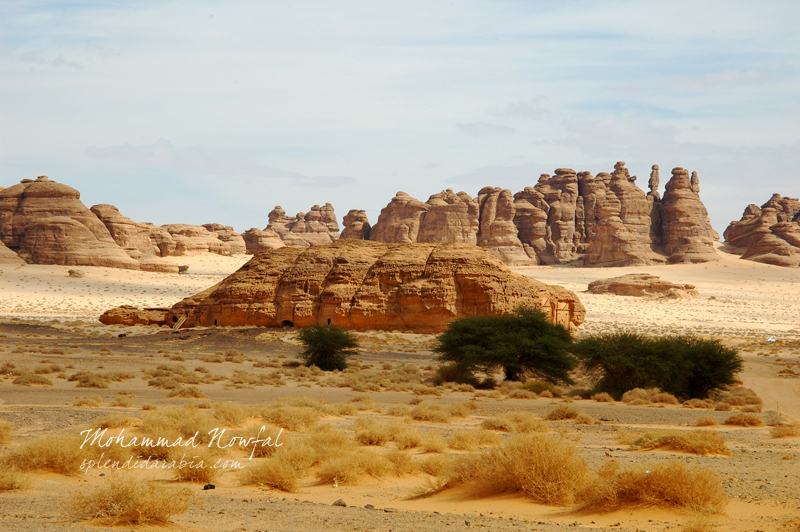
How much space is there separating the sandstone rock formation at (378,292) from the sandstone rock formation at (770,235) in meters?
87.8

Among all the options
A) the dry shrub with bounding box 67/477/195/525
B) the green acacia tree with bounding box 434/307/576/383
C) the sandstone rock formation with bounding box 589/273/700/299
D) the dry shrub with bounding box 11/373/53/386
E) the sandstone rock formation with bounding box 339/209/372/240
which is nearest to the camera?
the dry shrub with bounding box 67/477/195/525

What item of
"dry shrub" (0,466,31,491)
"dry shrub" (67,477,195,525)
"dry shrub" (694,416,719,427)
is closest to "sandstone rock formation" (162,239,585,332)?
"dry shrub" (694,416,719,427)

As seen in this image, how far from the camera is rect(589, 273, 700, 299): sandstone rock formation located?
3127 inches

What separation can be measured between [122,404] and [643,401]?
14.5m

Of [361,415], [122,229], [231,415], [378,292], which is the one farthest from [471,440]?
[122,229]

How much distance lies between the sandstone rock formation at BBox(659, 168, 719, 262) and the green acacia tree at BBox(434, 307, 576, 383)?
327ft

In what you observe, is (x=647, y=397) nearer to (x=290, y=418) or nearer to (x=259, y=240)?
(x=290, y=418)

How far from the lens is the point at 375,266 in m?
41.7

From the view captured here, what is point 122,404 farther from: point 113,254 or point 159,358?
point 113,254

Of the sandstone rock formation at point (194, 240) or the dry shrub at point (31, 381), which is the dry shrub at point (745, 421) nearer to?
the dry shrub at point (31, 381)

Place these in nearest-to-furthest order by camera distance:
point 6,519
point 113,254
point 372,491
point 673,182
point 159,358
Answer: point 6,519, point 372,491, point 159,358, point 113,254, point 673,182

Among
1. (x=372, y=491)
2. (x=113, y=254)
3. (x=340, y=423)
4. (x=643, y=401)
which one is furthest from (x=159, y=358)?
(x=113, y=254)

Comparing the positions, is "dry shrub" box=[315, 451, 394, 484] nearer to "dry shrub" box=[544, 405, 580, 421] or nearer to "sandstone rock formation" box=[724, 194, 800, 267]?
"dry shrub" box=[544, 405, 580, 421]
